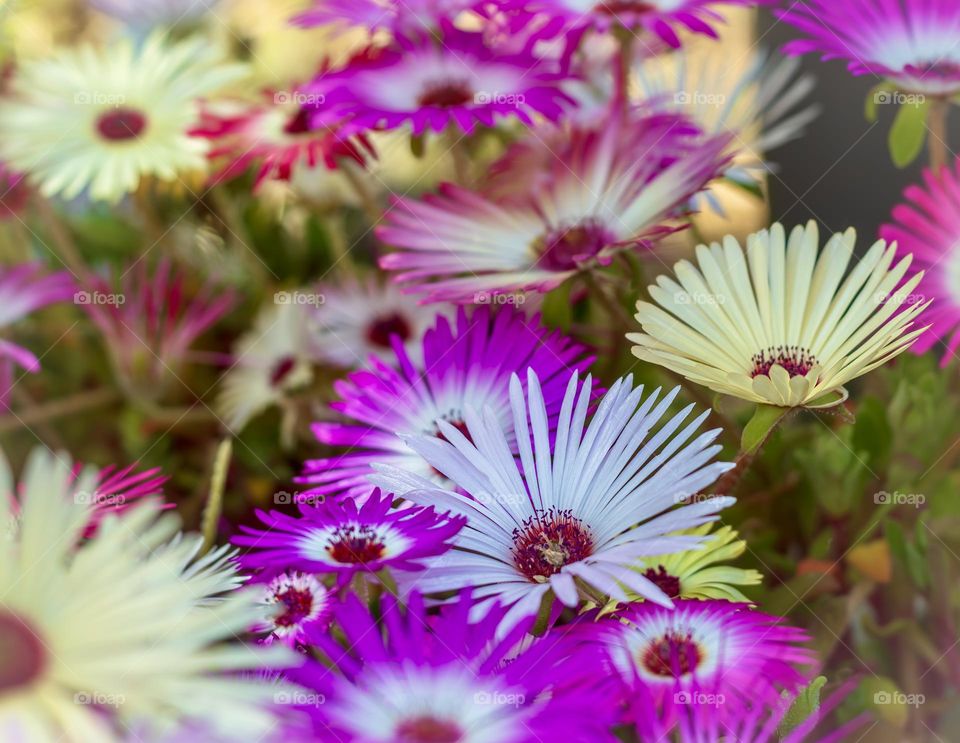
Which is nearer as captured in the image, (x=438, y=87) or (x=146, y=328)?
(x=438, y=87)

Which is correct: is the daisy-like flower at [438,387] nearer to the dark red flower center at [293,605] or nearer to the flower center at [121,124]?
the dark red flower center at [293,605]

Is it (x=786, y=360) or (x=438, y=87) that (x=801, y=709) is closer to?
(x=786, y=360)

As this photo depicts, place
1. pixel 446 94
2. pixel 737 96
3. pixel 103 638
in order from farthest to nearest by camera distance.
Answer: pixel 737 96 < pixel 446 94 < pixel 103 638

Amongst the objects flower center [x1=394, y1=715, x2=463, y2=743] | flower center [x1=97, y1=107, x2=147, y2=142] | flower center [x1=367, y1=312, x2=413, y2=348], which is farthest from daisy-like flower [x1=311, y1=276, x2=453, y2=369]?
flower center [x1=394, y1=715, x2=463, y2=743]

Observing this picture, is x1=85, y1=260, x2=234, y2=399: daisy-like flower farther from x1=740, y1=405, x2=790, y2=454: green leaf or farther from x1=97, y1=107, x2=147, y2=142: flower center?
x1=740, y1=405, x2=790, y2=454: green leaf

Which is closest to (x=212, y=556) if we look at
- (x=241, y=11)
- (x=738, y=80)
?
(x=738, y=80)

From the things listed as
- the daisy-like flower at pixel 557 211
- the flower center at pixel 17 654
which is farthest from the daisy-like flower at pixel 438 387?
the flower center at pixel 17 654

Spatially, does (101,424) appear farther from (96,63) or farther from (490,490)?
(490,490)

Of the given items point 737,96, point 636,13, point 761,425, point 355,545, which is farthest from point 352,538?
point 737,96
